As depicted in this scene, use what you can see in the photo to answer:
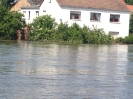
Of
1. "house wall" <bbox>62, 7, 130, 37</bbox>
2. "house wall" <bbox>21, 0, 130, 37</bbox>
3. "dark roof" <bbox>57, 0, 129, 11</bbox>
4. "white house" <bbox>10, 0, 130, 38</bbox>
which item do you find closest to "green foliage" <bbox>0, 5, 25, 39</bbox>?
"house wall" <bbox>21, 0, 130, 37</bbox>

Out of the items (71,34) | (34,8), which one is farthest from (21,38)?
(34,8)

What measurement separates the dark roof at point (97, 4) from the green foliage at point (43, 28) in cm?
274

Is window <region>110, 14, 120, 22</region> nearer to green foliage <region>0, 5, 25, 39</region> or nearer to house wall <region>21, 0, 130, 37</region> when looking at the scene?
house wall <region>21, 0, 130, 37</region>

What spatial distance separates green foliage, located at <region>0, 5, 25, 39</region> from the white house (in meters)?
6.11

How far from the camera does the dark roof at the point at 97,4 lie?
2490 inches

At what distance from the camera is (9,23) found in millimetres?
57844

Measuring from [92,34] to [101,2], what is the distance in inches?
290

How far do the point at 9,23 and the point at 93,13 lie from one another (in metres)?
12.4

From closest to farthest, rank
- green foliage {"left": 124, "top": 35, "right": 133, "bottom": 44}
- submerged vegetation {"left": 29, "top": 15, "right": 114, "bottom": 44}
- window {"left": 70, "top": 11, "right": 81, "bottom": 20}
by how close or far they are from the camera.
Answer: submerged vegetation {"left": 29, "top": 15, "right": 114, "bottom": 44}
green foliage {"left": 124, "top": 35, "right": 133, "bottom": 44}
window {"left": 70, "top": 11, "right": 81, "bottom": 20}

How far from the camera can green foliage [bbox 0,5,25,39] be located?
57.4 m

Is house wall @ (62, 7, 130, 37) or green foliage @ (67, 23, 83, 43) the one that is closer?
green foliage @ (67, 23, 83, 43)

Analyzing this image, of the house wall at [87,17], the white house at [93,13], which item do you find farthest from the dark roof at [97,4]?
the house wall at [87,17]

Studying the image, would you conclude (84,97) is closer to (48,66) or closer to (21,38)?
(48,66)

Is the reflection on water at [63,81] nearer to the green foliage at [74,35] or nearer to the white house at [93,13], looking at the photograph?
the green foliage at [74,35]
